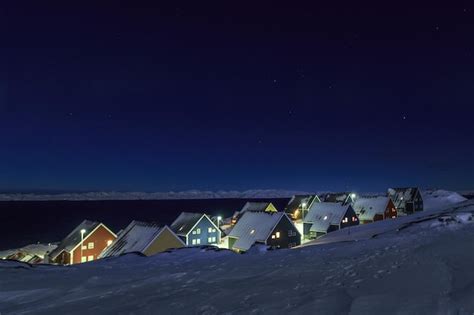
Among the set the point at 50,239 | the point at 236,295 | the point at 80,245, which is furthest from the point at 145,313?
the point at 50,239

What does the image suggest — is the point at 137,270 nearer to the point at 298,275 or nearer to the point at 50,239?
the point at 298,275

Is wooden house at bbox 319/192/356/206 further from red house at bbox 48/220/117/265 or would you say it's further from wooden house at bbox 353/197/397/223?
red house at bbox 48/220/117/265

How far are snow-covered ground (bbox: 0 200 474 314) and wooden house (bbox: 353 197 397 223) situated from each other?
59.1 m

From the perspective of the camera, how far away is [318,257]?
1602 centimetres

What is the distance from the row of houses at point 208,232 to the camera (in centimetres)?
4219

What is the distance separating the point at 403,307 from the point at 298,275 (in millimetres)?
4912

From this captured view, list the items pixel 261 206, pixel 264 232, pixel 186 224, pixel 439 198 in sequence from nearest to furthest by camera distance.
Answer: pixel 264 232
pixel 186 224
pixel 261 206
pixel 439 198

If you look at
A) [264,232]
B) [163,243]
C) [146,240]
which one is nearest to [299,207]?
[264,232]

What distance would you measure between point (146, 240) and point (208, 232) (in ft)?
68.5

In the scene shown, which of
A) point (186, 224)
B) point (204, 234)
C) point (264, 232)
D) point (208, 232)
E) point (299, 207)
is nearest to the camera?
point (264, 232)

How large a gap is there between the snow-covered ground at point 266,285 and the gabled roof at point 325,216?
4856cm

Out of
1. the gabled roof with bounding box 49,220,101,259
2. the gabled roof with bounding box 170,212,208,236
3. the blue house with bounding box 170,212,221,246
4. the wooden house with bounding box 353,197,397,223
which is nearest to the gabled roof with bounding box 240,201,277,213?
the wooden house with bounding box 353,197,397,223

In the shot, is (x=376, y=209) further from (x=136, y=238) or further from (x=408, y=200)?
(x=136, y=238)

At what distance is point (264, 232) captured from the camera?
51062 millimetres
